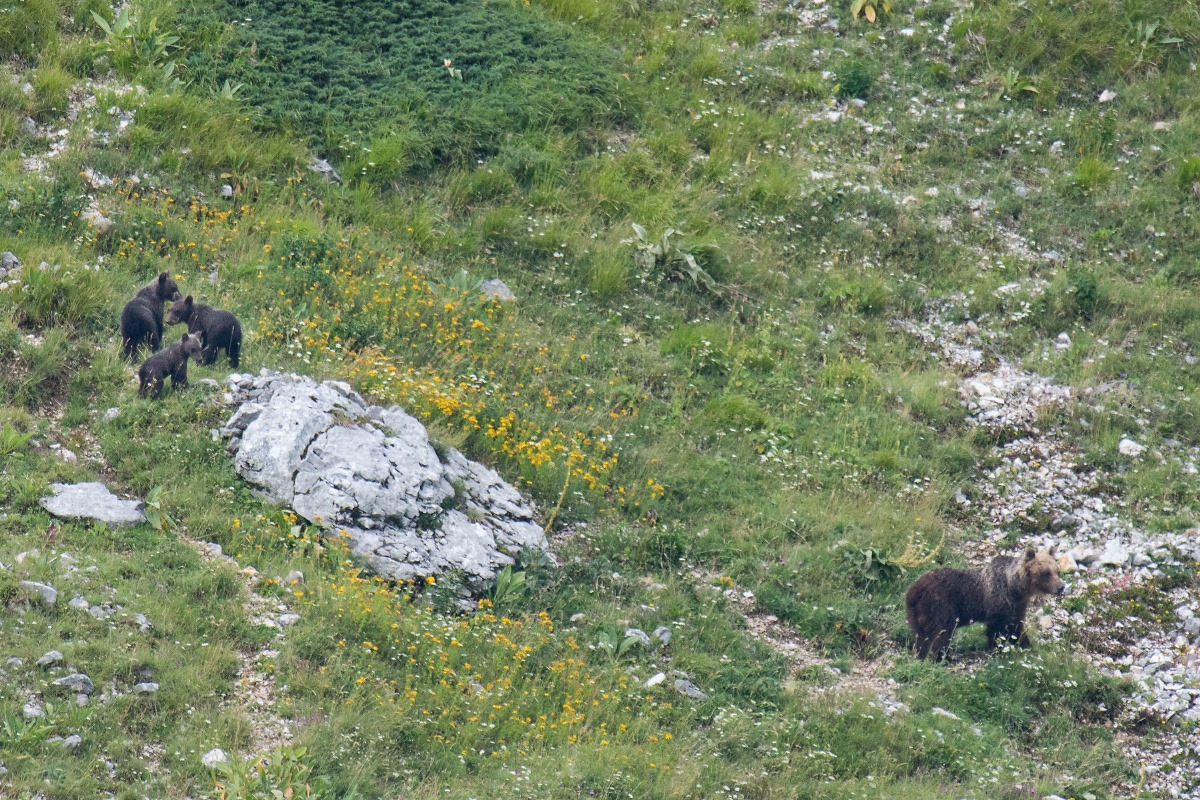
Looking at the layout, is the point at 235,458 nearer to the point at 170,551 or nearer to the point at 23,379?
the point at 170,551

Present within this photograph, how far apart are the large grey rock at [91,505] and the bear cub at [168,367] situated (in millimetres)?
1205

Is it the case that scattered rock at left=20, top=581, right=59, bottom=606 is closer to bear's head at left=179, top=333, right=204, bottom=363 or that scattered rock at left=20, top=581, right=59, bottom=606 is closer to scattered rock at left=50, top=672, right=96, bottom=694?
scattered rock at left=50, top=672, right=96, bottom=694

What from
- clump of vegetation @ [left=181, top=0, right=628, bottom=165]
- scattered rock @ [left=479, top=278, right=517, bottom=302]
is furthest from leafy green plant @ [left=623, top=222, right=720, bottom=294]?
clump of vegetation @ [left=181, top=0, right=628, bottom=165]

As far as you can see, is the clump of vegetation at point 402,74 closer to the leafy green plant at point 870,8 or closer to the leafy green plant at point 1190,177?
the leafy green plant at point 870,8

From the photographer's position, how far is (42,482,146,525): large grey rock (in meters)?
8.47

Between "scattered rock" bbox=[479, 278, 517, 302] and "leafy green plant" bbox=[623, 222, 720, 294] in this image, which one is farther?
"leafy green plant" bbox=[623, 222, 720, 294]

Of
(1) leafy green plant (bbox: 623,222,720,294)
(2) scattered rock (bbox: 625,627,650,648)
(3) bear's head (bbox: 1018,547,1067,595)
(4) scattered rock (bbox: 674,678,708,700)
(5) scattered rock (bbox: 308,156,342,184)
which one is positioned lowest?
(4) scattered rock (bbox: 674,678,708,700)

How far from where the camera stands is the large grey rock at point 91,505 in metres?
8.47

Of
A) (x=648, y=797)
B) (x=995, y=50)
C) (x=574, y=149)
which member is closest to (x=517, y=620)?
(x=648, y=797)

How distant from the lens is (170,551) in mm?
8375

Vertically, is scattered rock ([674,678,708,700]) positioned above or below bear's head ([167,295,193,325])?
below

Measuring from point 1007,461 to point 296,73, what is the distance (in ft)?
32.6

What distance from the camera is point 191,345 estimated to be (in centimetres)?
984

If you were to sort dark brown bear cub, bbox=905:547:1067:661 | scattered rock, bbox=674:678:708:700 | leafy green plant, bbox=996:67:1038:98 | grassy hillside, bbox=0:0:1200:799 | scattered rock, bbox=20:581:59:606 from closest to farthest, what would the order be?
scattered rock, bbox=20:581:59:606
grassy hillside, bbox=0:0:1200:799
scattered rock, bbox=674:678:708:700
dark brown bear cub, bbox=905:547:1067:661
leafy green plant, bbox=996:67:1038:98
